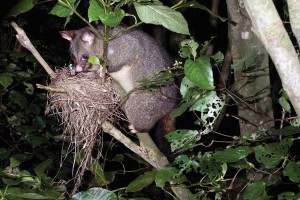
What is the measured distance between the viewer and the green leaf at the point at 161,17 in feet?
5.67

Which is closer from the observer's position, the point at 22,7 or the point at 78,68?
the point at 22,7

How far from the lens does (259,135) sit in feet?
7.72

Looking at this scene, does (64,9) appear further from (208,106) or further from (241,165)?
(241,165)

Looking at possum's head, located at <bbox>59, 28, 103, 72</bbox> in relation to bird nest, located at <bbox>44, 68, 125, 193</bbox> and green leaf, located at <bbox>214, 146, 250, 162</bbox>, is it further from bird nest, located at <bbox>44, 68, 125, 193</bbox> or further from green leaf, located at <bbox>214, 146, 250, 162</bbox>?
green leaf, located at <bbox>214, 146, 250, 162</bbox>

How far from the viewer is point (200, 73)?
1.82 m

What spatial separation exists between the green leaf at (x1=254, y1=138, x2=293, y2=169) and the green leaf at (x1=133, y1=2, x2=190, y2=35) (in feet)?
2.10

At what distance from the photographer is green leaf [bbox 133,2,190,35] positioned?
1728mm

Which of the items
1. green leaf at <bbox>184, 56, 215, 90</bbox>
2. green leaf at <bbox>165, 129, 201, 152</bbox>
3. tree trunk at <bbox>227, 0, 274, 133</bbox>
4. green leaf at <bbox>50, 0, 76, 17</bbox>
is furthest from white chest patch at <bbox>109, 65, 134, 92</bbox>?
green leaf at <bbox>184, 56, 215, 90</bbox>

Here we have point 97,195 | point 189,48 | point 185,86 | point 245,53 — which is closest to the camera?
point 189,48

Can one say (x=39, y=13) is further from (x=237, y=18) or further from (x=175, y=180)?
(x=175, y=180)

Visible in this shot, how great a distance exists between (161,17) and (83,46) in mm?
2376

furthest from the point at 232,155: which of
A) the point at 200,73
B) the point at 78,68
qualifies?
the point at 78,68

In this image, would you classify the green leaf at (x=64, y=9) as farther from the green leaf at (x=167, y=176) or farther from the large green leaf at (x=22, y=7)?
the green leaf at (x=167, y=176)

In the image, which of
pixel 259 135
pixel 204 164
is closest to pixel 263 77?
pixel 259 135
